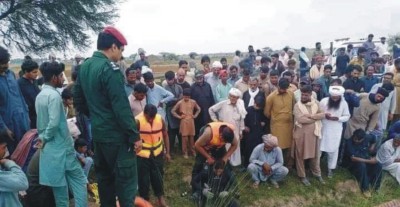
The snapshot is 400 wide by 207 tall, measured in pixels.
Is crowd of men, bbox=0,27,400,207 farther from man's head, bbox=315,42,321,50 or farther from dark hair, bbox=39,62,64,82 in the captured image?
man's head, bbox=315,42,321,50

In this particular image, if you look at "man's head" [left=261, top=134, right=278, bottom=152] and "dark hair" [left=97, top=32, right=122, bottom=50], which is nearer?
"dark hair" [left=97, top=32, right=122, bottom=50]

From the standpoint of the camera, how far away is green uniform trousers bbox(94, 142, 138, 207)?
3.34 m

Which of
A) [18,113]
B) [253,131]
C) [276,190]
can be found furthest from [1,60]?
[276,190]

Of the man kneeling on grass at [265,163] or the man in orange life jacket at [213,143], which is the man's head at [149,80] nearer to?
the man in orange life jacket at [213,143]

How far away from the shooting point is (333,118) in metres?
6.76

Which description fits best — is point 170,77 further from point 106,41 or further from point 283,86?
point 106,41

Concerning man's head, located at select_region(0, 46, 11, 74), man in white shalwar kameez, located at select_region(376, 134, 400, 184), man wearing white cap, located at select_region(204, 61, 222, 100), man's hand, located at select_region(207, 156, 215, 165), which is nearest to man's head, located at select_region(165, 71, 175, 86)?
man wearing white cap, located at select_region(204, 61, 222, 100)

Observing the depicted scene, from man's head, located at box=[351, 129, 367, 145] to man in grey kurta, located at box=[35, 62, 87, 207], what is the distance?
5.12 m

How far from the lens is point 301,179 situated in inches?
278

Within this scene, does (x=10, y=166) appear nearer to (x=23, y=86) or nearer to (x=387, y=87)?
(x=23, y=86)

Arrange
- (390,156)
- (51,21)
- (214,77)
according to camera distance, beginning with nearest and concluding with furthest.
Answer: (390,156), (214,77), (51,21)

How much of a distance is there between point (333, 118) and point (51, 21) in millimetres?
9123

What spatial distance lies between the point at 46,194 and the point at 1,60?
5.19ft

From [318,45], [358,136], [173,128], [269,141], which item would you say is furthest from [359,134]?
[318,45]
